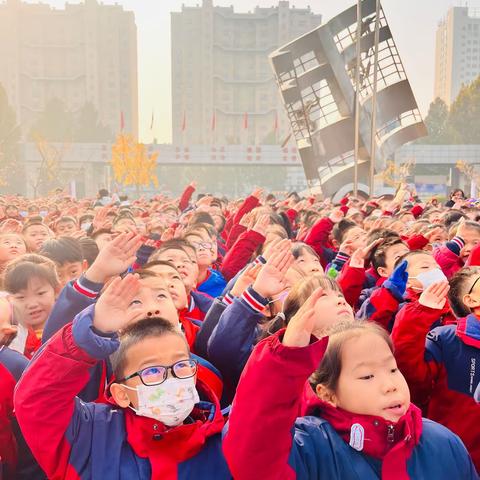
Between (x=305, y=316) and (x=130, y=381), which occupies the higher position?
(x=305, y=316)

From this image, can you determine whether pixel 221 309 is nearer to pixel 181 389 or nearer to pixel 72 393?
pixel 181 389

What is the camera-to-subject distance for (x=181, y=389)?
222cm

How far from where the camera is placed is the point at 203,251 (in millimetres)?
5238

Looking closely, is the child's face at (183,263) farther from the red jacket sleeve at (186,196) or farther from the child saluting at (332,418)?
the red jacket sleeve at (186,196)

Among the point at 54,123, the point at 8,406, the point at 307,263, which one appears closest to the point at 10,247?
the point at 307,263

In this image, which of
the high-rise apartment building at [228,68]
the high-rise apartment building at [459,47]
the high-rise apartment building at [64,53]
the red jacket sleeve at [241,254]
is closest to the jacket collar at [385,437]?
the red jacket sleeve at [241,254]

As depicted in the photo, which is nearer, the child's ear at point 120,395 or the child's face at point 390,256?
the child's ear at point 120,395

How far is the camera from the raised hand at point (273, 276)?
2.56 m

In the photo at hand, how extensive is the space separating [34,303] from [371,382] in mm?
2259

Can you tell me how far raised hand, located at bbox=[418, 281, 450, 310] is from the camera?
9.65 feet

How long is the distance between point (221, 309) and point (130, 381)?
3.11 feet

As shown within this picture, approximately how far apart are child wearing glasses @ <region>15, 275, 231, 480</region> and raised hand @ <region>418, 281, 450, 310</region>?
3.97 ft

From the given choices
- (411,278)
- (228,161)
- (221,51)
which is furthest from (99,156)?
(221,51)

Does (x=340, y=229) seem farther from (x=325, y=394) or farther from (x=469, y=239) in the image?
(x=325, y=394)
